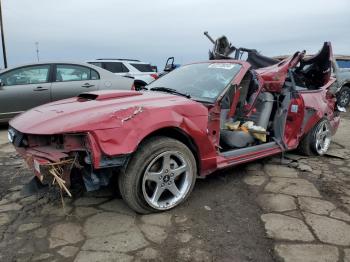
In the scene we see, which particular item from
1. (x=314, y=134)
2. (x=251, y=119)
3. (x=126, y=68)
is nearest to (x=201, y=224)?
(x=251, y=119)

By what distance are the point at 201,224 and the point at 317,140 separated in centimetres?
304

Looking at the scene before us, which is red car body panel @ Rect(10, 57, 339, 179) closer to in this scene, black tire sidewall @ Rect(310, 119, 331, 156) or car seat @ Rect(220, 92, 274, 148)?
car seat @ Rect(220, 92, 274, 148)

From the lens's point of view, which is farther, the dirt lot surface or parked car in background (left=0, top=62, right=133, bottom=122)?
parked car in background (left=0, top=62, right=133, bottom=122)

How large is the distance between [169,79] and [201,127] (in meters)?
1.29

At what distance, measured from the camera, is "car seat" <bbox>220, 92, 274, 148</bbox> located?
4.29 metres

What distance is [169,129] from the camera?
11.2ft

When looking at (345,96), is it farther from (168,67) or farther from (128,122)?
(128,122)

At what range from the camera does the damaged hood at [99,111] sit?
2971 millimetres

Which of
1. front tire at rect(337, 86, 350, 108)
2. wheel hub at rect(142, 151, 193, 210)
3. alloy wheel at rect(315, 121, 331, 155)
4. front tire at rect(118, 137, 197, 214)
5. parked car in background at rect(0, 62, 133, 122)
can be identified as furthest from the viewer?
front tire at rect(337, 86, 350, 108)

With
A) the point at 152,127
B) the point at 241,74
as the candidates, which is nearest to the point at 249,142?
the point at 241,74

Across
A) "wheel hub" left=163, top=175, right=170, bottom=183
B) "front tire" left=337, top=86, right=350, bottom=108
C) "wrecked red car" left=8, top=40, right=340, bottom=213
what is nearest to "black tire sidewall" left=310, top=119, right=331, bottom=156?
"wrecked red car" left=8, top=40, right=340, bottom=213

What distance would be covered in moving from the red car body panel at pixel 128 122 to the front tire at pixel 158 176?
0.14m

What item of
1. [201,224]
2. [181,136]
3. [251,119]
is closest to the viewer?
[201,224]

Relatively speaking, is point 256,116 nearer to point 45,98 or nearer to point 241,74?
point 241,74
